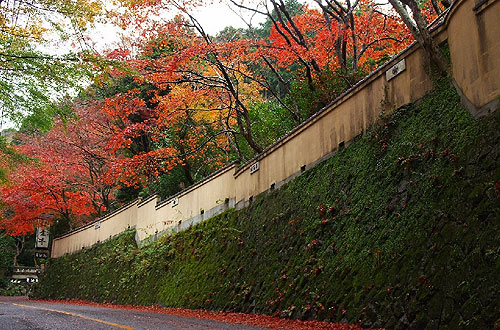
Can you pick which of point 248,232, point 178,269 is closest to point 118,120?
point 178,269

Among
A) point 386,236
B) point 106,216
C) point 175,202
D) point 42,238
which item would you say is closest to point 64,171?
point 106,216

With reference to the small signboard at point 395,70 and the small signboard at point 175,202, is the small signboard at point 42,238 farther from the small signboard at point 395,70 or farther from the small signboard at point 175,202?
the small signboard at point 395,70

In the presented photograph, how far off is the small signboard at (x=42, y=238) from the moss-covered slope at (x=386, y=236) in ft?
79.2

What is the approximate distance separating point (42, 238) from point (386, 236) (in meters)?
33.5

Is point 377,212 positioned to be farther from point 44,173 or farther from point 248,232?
point 44,173

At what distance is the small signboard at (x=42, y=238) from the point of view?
3641 cm

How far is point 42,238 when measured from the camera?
36.7 meters

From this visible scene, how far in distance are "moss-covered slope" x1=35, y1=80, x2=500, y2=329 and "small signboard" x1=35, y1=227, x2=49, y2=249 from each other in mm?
24149

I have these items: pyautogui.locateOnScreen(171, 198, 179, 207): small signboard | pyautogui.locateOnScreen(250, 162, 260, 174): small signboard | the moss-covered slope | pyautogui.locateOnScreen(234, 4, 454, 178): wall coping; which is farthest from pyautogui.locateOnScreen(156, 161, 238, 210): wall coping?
the moss-covered slope

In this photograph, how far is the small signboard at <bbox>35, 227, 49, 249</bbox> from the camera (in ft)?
119

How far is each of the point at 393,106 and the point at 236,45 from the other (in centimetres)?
836

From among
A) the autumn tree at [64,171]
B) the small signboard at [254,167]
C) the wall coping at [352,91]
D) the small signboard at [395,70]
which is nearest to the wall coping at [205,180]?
the wall coping at [352,91]

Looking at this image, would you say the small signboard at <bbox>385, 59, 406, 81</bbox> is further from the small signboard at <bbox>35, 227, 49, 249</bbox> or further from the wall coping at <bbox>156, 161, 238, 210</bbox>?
the small signboard at <bbox>35, 227, 49, 249</bbox>

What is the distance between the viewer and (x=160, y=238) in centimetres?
2159
